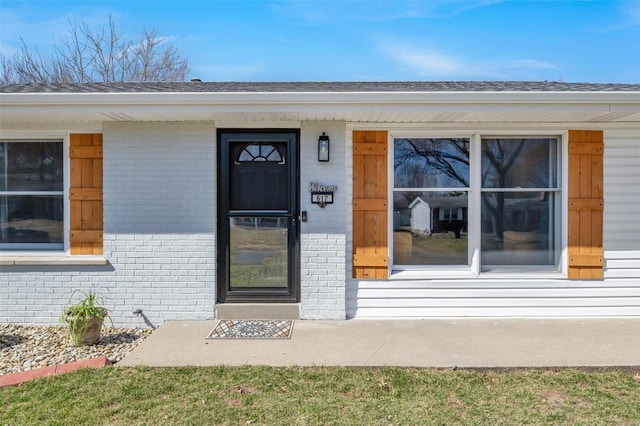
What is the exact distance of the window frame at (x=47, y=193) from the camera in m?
4.60

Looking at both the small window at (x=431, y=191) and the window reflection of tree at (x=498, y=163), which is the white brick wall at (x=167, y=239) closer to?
the small window at (x=431, y=191)

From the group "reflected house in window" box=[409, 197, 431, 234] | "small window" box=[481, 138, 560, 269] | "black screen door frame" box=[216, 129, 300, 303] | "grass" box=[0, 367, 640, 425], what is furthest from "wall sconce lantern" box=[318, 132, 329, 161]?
"grass" box=[0, 367, 640, 425]

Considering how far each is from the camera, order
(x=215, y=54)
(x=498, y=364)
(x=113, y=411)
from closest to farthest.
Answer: (x=113, y=411) → (x=498, y=364) → (x=215, y=54)

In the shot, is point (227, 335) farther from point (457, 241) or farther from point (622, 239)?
point (622, 239)

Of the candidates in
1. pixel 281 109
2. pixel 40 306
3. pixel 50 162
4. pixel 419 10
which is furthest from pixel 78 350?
pixel 419 10

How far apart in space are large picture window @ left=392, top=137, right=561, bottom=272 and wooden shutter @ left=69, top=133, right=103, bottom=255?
3479mm

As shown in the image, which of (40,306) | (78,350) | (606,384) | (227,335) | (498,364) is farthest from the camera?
(40,306)

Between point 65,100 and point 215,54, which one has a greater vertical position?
point 215,54

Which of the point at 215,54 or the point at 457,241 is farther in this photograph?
the point at 215,54

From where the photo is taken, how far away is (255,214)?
14.9ft

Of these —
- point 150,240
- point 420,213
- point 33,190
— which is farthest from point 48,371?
point 420,213

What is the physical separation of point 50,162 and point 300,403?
4.13 metres

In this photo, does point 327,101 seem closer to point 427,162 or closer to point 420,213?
point 427,162

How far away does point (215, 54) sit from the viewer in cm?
1086
